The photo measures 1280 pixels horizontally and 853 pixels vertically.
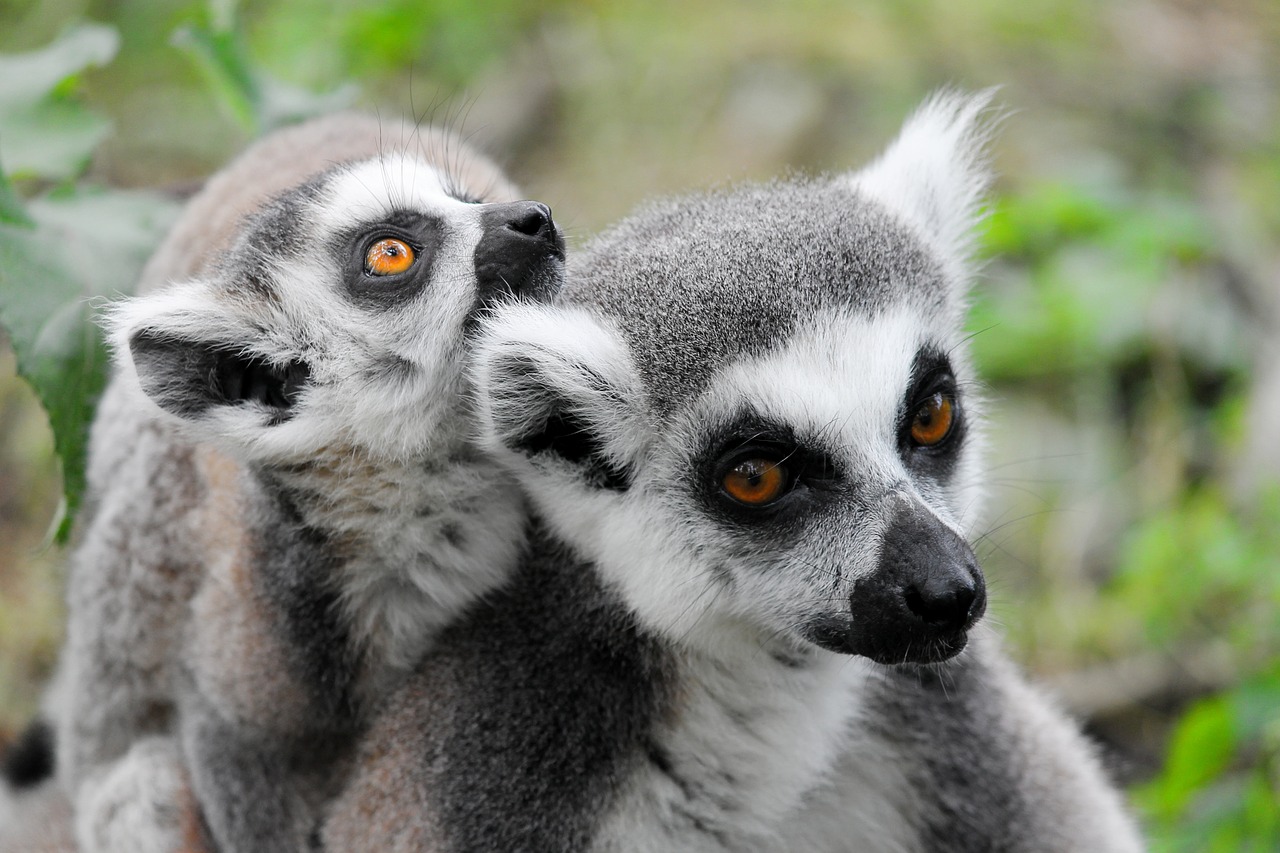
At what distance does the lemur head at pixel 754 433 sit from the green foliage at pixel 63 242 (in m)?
1.54

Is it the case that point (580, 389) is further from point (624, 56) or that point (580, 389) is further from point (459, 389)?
point (624, 56)

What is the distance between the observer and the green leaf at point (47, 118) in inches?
164

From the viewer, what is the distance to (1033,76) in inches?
361

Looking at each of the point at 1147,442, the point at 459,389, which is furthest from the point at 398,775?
the point at 1147,442

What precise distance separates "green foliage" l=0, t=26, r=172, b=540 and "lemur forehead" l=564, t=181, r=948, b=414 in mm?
1612

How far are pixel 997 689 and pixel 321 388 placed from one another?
84.6 inches

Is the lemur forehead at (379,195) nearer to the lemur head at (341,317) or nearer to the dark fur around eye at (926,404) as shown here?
the lemur head at (341,317)

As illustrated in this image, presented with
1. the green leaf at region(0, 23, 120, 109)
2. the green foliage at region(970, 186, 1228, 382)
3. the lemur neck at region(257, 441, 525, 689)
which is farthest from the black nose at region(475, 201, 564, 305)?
the green foliage at region(970, 186, 1228, 382)

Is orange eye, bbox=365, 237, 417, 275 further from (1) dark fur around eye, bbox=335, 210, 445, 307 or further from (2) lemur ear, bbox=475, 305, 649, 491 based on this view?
(2) lemur ear, bbox=475, 305, 649, 491

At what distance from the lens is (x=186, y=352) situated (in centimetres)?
315

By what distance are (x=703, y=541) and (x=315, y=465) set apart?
3.36 ft

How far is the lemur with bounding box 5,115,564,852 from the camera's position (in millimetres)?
3129

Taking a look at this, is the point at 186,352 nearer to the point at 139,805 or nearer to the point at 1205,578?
the point at 139,805

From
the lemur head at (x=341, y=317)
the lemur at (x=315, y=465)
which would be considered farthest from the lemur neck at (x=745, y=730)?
the lemur head at (x=341, y=317)
